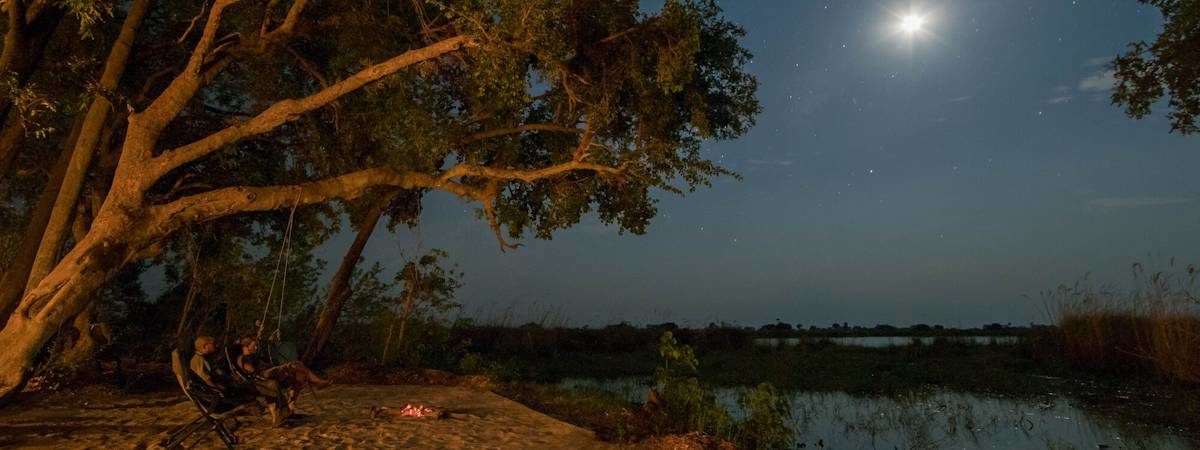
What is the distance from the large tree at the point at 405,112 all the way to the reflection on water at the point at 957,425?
4.14 meters

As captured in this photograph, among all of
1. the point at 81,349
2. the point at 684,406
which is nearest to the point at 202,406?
the point at 684,406

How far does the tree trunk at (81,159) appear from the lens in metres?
7.38

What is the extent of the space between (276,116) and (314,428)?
3.27 m

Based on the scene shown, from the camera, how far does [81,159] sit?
7738 millimetres

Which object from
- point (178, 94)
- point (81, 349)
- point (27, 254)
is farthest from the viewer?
point (81, 349)

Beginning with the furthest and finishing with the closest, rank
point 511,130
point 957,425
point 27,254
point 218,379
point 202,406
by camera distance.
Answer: point 511,130 → point 957,425 → point 27,254 → point 218,379 → point 202,406

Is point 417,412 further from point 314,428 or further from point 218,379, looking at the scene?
point 218,379

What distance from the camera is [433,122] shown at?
34.3 ft

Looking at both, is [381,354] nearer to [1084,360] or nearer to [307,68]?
[307,68]

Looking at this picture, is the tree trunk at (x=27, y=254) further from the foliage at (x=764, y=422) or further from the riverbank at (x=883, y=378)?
the foliage at (x=764, y=422)

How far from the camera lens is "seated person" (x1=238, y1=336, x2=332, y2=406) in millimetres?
7086

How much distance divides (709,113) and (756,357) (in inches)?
456

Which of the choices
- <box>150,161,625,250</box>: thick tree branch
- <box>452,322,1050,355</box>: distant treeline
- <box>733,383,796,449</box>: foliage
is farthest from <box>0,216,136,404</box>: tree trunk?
<box>452,322,1050,355</box>: distant treeline

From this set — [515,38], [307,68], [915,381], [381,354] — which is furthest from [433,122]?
[915,381]
